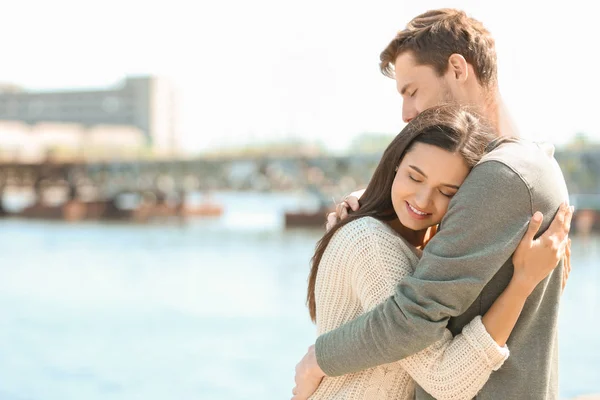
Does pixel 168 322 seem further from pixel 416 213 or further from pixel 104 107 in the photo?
pixel 104 107

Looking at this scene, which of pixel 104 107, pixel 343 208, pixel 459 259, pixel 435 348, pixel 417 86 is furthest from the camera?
pixel 104 107

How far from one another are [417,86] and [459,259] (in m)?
0.73

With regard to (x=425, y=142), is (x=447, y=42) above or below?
above

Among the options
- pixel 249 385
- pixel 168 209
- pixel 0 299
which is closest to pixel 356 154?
pixel 168 209

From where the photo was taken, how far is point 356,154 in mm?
60906

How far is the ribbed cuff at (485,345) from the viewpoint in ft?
6.85

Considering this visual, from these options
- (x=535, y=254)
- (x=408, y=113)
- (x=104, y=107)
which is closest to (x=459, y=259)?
(x=535, y=254)

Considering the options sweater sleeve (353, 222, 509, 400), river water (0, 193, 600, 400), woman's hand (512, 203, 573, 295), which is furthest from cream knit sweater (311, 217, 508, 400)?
river water (0, 193, 600, 400)

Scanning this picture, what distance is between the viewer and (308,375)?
2316 mm

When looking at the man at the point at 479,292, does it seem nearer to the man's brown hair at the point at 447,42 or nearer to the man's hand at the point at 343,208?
the man's hand at the point at 343,208

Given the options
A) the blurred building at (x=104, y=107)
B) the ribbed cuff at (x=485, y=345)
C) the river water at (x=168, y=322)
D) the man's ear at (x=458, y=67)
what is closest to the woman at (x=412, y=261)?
the ribbed cuff at (x=485, y=345)

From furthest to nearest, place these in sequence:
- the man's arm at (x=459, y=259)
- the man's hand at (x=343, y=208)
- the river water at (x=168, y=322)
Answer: the river water at (x=168, y=322) < the man's hand at (x=343, y=208) < the man's arm at (x=459, y=259)

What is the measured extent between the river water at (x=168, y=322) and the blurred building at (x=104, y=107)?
301ft

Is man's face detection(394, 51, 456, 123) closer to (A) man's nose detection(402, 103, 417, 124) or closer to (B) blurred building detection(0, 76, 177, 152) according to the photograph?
(A) man's nose detection(402, 103, 417, 124)
